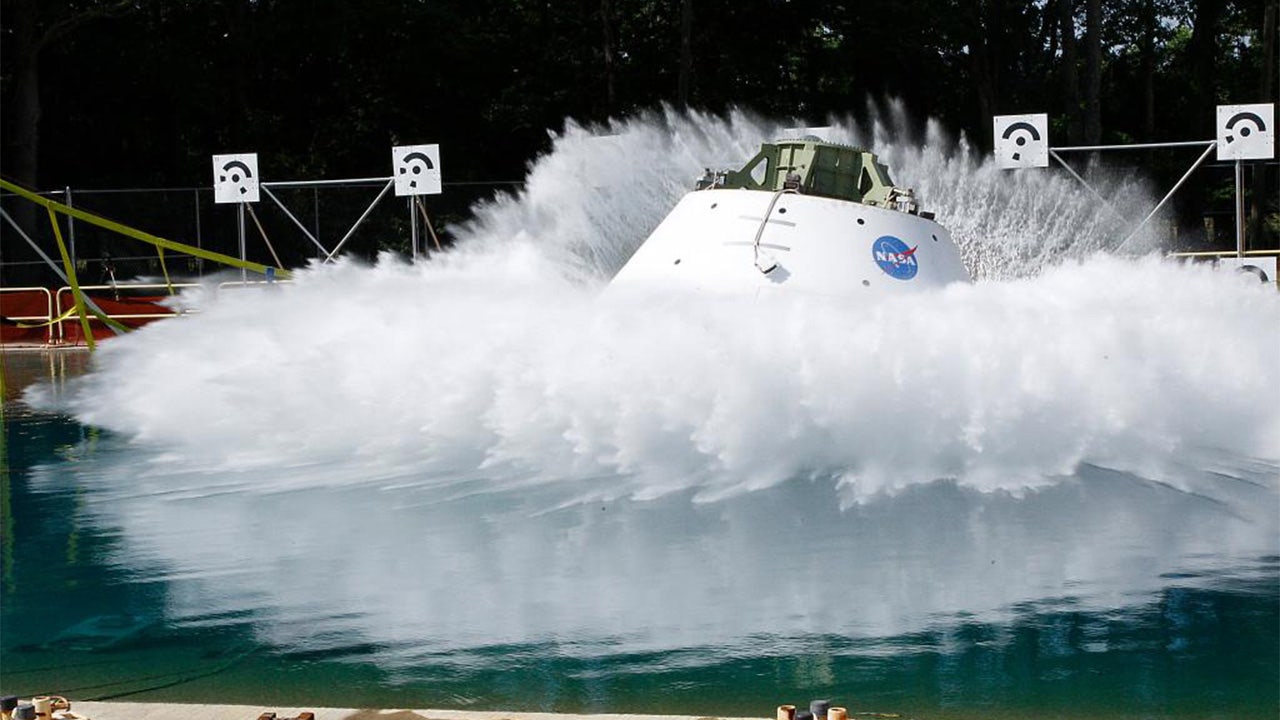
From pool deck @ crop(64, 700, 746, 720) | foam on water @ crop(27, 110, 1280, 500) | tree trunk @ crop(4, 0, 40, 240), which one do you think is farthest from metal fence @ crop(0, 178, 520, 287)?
pool deck @ crop(64, 700, 746, 720)

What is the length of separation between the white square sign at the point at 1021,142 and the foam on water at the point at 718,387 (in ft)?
32.1

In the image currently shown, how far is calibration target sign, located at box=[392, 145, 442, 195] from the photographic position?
79.2ft

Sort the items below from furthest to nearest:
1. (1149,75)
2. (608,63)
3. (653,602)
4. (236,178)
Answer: (1149,75) < (608,63) < (236,178) < (653,602)

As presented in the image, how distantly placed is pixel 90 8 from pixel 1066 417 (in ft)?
100

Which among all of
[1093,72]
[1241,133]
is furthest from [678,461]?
[1093,72]

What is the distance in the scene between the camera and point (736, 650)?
648cm

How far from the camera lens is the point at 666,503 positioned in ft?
32.3

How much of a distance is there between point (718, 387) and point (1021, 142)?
1524 centimetres

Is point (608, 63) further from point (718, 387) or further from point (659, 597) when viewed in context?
point (659, 597)

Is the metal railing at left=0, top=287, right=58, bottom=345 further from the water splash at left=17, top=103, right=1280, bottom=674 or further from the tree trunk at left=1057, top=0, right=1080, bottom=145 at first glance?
the tree trunk at left=1057, top=0, right=1080, bottom=145

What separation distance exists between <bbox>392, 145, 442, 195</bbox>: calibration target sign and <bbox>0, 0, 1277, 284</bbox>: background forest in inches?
513

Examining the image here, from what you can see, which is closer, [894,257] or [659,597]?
[659,597]

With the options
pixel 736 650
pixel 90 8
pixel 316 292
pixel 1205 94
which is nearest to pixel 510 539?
pixel 736 650

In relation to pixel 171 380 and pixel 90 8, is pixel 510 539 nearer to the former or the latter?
pixel 171 380
